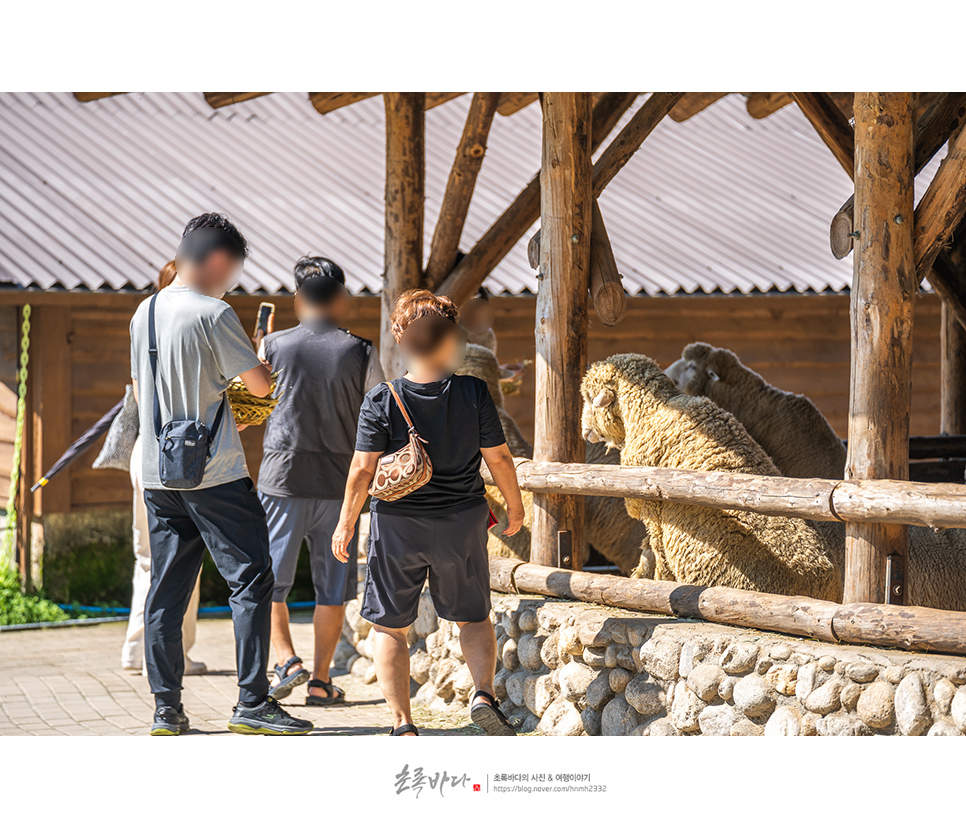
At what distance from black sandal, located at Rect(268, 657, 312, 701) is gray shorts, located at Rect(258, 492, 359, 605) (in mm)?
322

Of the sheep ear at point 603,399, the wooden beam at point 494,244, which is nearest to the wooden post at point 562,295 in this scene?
the sheep ear at point 603,399

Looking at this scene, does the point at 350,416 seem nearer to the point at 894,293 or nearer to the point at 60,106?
the point at 894,293

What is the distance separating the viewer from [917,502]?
3426 mm

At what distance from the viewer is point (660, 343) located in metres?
10.8

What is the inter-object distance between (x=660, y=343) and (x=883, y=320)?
710 cm

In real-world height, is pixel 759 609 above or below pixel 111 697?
above

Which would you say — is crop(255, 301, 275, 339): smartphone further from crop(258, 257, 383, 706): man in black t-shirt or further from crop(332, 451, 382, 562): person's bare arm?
crop(332, 451, 382, 562): person's bare arm

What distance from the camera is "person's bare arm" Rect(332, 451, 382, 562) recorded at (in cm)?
384

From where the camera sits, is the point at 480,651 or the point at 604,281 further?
the point at 604,281

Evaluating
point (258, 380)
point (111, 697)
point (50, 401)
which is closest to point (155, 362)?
point (258, 380)

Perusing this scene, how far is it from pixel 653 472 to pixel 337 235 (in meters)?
5.83

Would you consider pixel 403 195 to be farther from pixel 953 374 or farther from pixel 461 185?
pixel 953 374

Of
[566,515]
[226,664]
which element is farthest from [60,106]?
[566,515]

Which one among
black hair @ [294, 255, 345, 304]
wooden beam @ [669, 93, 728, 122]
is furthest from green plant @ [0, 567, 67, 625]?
wooden beam @ [669, 93, 728, 122]
